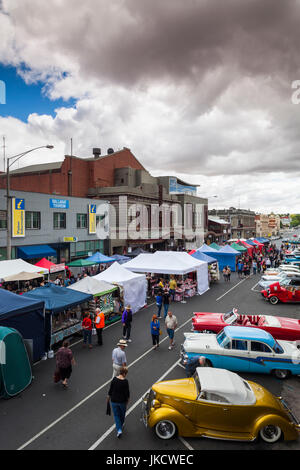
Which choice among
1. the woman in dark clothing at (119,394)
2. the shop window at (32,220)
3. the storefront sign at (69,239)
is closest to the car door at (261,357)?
the woman in dark clothing at (119,394)

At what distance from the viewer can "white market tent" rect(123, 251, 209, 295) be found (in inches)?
783

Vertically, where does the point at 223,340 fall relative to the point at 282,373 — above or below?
above

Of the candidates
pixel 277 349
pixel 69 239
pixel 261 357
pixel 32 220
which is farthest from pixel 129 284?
pixel 69 239

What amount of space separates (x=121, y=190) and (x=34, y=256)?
17263 mm

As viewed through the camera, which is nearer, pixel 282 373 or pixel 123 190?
pixel 282 373

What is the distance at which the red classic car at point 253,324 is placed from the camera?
11148 mm

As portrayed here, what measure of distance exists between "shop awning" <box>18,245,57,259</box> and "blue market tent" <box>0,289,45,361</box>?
1621 centimetres

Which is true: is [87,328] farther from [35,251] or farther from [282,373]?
[35,251]

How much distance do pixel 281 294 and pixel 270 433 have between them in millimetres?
14627

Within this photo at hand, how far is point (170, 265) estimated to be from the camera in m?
20.2

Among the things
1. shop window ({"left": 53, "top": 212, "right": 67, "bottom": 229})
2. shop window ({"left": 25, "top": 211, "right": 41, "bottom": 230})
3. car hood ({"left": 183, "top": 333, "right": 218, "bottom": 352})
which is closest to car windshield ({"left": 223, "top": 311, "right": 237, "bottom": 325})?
car hood ({"left": 183, "top": 333, "right": 218, "bottom": 352})

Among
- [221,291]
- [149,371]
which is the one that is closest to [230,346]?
[149,371]

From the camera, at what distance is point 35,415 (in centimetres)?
704
